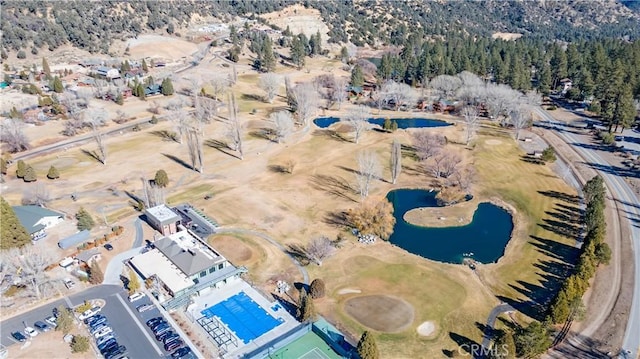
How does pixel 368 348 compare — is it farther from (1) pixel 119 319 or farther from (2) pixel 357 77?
(2) pixel 357 77

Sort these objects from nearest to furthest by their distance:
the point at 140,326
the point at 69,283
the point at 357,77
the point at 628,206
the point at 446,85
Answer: the point at 140,326 → the point at 69,283 → the point at 628,206 → the point at 446,85 → the point at 357,77

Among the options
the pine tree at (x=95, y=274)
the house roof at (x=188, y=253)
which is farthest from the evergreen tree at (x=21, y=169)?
the house roof at (x=188, y=253)

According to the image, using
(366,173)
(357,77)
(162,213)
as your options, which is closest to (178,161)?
(162,213)

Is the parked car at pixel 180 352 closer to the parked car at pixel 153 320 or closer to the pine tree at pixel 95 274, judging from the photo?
the parked car at pixel 153 320

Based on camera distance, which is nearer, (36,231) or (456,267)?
(456,267)

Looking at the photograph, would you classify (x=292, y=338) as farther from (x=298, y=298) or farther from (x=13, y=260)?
(x=13, y=260)

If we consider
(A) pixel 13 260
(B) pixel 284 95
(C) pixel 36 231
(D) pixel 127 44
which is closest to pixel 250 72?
(B) pixel 284 95
